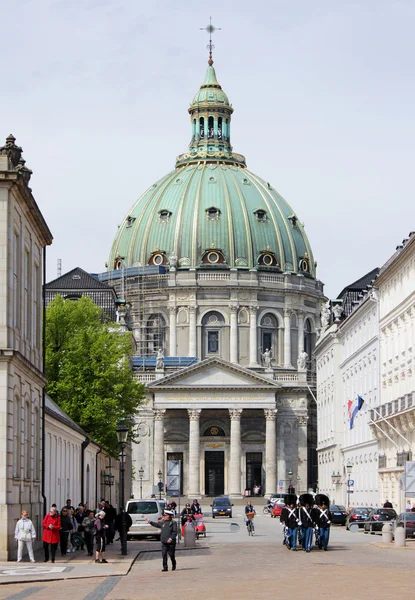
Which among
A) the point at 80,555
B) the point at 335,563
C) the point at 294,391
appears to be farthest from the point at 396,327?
the point at 294,391

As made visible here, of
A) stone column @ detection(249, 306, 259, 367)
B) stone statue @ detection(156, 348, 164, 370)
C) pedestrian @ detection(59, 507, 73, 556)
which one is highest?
stone column @ detection(249, 306, 259, 367)

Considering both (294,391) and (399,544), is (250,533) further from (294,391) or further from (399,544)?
(294,391)

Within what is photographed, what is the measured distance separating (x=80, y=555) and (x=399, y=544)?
10.6m

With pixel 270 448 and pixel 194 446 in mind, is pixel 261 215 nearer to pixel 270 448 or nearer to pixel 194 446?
pixel 270 448

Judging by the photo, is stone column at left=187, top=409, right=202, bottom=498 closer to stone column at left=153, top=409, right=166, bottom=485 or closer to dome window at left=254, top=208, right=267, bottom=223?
stone column at left=153, top=409, right=166, bottom=485

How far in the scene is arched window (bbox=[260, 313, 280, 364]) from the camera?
160 meters

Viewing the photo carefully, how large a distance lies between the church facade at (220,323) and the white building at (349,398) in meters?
24.4

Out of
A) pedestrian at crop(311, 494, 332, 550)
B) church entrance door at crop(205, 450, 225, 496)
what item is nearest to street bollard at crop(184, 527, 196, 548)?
pedestrian at crop(311, 494, 332, 550)

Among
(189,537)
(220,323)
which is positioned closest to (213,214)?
(220,323)

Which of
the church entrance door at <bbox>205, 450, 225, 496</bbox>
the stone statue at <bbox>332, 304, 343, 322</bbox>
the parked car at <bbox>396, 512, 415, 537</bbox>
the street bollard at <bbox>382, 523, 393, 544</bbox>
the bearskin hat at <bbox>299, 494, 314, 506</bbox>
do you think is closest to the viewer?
the bearskin hat at <bbox>299, 494, 314, 506</bbox>

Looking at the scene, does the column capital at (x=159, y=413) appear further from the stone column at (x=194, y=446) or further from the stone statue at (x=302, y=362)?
the stone statue at (x=302, y=362)

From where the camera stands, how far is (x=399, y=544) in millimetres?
47156

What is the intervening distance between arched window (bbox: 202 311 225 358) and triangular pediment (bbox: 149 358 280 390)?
1530 centimetres

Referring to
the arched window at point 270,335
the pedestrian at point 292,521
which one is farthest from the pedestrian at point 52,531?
the arched window at point 270,335
